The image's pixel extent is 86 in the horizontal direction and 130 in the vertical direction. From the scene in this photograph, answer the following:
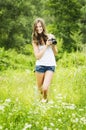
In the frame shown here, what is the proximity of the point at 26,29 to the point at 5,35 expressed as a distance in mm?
2271

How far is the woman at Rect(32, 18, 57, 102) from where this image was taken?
7.43m

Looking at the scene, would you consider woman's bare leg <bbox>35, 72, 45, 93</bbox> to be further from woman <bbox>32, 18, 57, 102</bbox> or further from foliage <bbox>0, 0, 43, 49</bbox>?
foliage <bbox>0, 0, 43, 49</bbox>

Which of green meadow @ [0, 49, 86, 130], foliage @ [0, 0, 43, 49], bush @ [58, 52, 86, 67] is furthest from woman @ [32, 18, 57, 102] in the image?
foliage @ [0, 0, 43, 49]

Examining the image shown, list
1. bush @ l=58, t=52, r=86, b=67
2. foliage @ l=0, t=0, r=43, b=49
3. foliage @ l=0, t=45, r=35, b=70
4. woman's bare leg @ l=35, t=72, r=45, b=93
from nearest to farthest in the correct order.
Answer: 1. woman's bare leg @ l=35, t=72, r=45, b=93
2. bush @ l=58, t=52, r=86, b=67
3. foliage @ l=0, t=45, r=35, b=70
4. foliage @ l=0, t=0, r=43, b=49

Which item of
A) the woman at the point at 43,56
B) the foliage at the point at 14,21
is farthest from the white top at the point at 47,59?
the foliage at the point at 14,21

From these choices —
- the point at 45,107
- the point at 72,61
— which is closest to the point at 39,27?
the point at 45,107

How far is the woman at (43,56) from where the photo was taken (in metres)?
7.43

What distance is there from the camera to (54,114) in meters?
5.96

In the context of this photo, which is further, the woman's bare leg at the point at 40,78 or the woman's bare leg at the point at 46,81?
the woman's bare leg at the point at 40,78

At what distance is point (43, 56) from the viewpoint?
24.7ft

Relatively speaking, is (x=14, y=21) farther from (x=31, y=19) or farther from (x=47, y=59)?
(x=47, y=59)

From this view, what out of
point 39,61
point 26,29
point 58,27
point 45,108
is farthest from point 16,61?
point 45,108

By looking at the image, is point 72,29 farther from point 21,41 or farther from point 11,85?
point 11,85

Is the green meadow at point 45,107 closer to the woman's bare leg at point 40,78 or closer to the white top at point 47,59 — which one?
the woman's bare leg at point 40,78
